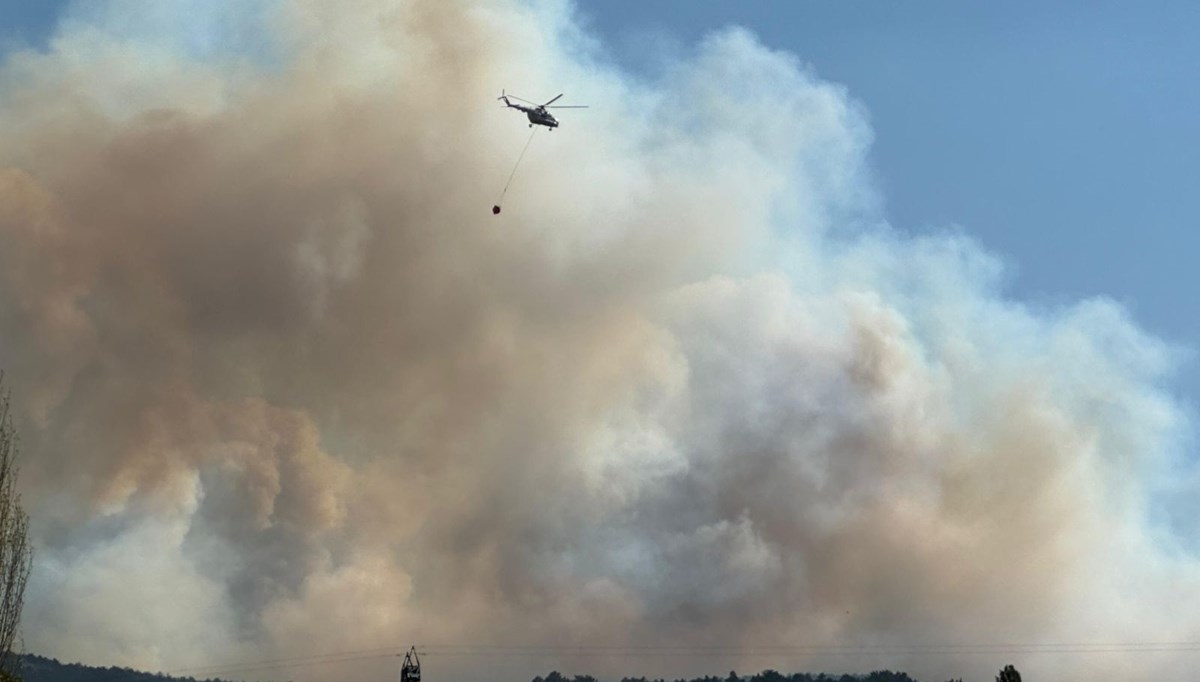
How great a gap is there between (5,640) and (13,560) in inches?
379

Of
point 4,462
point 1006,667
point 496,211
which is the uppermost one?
point 496,211

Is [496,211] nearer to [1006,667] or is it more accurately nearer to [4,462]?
[4,462]

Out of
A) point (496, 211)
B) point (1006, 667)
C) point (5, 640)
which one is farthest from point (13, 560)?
point (1006, 667)

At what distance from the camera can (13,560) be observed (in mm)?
169625

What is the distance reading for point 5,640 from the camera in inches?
6668

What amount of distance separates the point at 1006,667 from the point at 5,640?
129 metres

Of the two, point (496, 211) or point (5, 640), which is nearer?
point (5, 640)

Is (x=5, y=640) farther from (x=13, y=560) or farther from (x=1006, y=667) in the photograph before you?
(x=1006, y=667)

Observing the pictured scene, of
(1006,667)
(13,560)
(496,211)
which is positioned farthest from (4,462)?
(1006,667)

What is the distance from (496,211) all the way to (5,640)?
3288 inches

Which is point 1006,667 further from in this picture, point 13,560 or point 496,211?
point 13,560

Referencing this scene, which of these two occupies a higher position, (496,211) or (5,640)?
(496,211)

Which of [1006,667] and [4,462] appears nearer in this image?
[4,462]

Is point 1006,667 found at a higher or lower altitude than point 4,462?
lower
